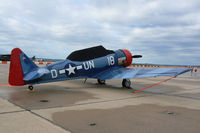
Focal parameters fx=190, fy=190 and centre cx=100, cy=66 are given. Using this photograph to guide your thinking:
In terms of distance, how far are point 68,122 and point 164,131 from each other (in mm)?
2373

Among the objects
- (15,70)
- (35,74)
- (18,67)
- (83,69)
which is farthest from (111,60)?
(15,70)

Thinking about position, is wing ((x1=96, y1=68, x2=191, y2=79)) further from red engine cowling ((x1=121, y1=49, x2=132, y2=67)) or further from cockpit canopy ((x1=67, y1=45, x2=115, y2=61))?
red engine cowling ((x1=121, y1=49, x2=132, y2=67))

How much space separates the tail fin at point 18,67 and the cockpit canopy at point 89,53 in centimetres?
287

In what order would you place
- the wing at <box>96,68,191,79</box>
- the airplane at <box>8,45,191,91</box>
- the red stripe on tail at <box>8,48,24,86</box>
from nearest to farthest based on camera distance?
the red stripe on tail at <box>8,48,24,86</box> < the airplane at <box>8,45,191,91</box> < the wing at <box>96,68,191,79</box>

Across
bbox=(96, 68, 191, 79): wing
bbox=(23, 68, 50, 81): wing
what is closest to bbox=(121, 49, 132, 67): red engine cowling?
bbox=(96, 68, 191, 79): wing

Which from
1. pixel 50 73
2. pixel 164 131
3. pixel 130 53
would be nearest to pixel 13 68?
pixel 50 73

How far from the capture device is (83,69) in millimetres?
11812

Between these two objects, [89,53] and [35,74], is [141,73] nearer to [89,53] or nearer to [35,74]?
[89,53]

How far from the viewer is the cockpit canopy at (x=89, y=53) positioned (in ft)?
38.3

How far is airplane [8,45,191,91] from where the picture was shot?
8.97 meters

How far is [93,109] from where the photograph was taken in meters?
6.43

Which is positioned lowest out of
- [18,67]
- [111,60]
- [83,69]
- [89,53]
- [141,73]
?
[141,73]

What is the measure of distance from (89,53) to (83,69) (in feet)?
4.39

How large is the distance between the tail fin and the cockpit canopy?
2871 mm
